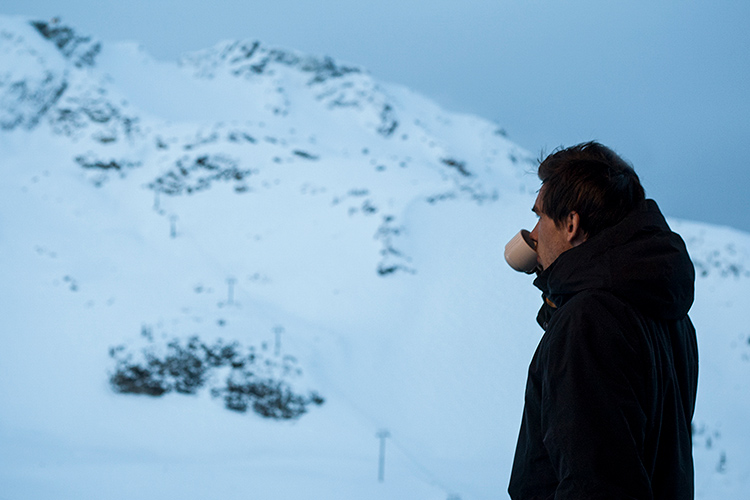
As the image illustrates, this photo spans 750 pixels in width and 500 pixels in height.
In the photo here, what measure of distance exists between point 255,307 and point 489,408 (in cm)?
742

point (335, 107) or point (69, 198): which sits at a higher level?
point (335, 107)

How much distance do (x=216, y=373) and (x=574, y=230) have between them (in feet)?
30.9

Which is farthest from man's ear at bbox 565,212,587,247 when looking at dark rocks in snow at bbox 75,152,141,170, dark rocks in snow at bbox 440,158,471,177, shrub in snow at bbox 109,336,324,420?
dark rocks in snow at bbox 440,158,471,177

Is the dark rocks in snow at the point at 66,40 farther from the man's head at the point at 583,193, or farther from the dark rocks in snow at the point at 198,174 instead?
the man's head at the point at 583,193

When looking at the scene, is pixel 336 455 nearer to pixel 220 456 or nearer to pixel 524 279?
pixel 220 456

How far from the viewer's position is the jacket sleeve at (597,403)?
3.71ft

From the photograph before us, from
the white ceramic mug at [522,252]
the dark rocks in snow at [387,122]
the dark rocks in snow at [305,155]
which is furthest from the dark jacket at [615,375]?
the dark rocks in snow at [387,122]

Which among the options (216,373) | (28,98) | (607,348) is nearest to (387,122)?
(28,98)

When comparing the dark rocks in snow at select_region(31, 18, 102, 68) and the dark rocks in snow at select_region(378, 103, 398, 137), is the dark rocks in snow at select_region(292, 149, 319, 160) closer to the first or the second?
the dark rocks in snow at select_region(378, 103, 398, 137)

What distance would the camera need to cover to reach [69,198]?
76.6ft

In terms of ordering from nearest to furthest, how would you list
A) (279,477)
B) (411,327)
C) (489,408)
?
(279,477), (489,408), (411,327)

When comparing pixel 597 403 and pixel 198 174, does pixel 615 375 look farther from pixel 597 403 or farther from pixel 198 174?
pixel 198 174

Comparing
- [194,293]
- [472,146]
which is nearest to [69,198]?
[194,293]

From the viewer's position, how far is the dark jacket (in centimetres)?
115
